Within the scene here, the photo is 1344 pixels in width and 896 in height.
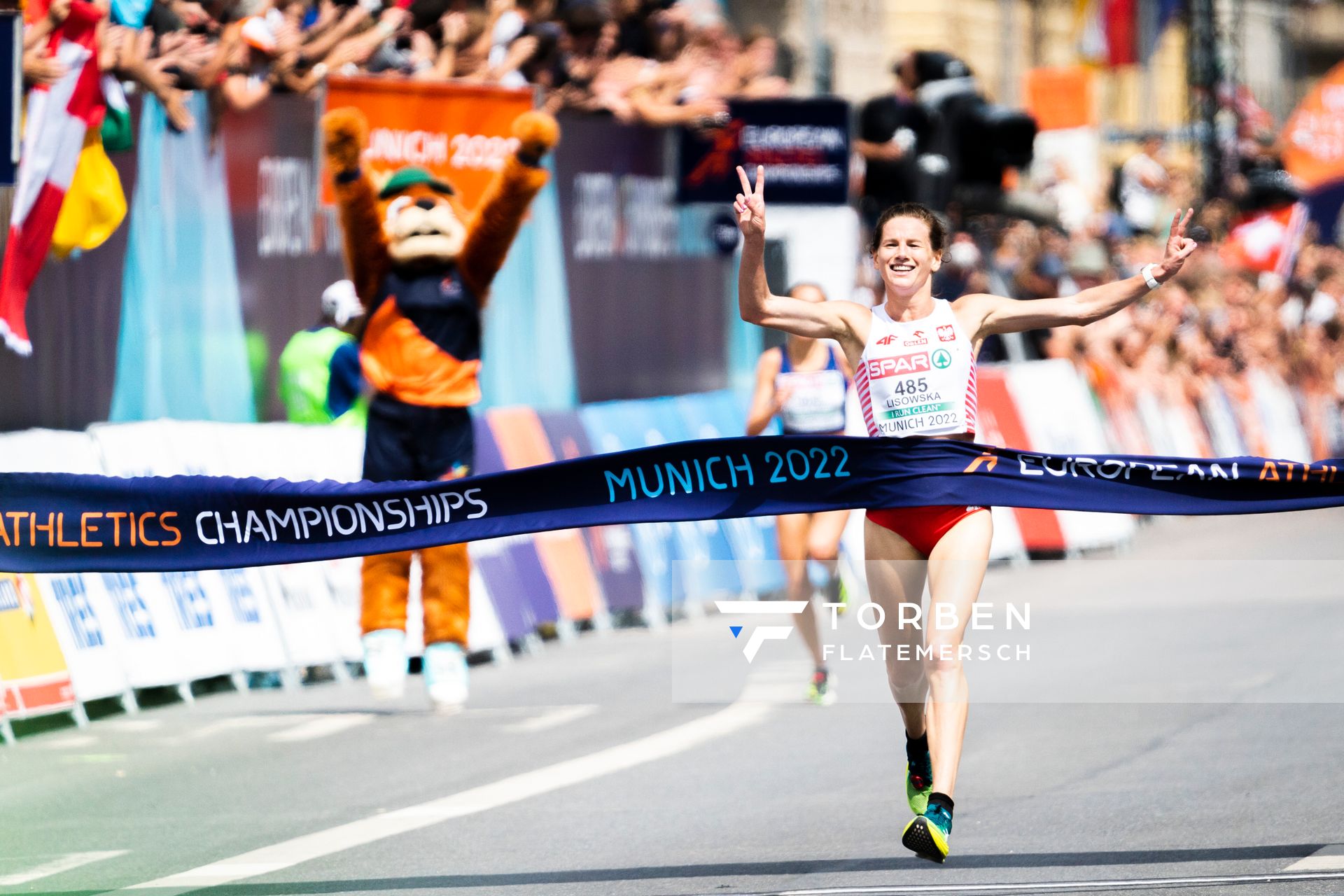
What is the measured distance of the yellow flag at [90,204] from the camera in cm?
1246

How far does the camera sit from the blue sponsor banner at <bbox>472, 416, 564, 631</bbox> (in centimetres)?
1425

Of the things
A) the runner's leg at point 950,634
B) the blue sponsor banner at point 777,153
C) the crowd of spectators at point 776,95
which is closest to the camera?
the runner's leg at point 950,634

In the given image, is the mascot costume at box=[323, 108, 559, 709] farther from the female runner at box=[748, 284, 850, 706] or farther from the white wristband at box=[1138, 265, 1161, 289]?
the white wristband at box=[1138, 265, 1161, 289]

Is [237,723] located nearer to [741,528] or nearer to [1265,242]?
[741,528]

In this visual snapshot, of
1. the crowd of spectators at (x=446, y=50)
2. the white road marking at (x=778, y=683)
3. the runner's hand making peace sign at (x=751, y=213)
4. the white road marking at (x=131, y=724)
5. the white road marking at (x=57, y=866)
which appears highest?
the crowd of spectators at (x=446, y=50)

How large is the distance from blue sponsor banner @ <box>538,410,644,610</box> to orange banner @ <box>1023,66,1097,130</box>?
20173 mm

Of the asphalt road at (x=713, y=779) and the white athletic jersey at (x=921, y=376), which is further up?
the white athletic jersey at (x=921, y=376)

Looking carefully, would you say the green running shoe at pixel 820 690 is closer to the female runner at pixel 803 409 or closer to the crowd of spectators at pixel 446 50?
the female runner at pixel 803 409

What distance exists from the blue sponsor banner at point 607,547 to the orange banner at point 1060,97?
2017cm

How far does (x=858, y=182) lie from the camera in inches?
815

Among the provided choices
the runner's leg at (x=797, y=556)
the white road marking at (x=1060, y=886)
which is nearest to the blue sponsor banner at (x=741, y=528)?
the runner's leg at (x=797, y=556)

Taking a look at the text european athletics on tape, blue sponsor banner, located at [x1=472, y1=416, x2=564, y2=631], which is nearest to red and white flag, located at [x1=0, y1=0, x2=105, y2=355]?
blue sponsor banner, located at [x1=472, y1=416, x2=564, y2=631]

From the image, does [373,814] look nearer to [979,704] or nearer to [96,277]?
[979,704]

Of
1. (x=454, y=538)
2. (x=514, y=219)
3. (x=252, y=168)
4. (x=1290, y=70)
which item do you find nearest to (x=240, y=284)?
(x=252, y=168)
